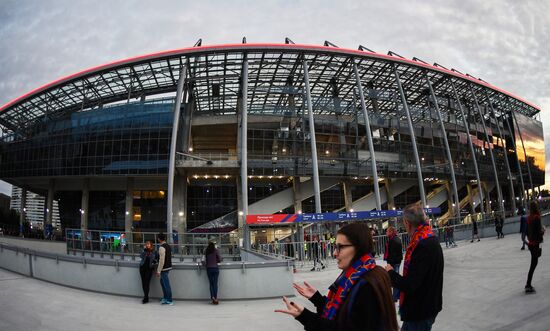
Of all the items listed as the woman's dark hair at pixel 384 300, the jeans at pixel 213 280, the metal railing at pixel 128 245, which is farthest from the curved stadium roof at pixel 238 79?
the woman's dark hair at pixel 384 300

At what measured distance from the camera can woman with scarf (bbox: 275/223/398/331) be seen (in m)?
1.89

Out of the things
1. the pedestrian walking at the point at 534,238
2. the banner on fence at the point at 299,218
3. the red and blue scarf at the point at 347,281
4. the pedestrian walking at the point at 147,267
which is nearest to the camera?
the red and blue scarf at the point at 347,281

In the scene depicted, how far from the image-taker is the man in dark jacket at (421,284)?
9.14 ft

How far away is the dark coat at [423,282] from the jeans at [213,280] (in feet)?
18.0

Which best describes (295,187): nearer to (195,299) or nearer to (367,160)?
(367,160)

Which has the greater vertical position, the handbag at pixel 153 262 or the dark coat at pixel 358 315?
the dark coat at pixel 358 315

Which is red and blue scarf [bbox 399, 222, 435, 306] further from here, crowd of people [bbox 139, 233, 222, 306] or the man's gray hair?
crowd of people [bbox 139, 233, 222, 306]

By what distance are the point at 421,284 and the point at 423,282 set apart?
0.12 ft

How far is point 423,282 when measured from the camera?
2.82 m

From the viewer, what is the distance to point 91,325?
18.0 feet

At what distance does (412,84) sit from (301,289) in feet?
149

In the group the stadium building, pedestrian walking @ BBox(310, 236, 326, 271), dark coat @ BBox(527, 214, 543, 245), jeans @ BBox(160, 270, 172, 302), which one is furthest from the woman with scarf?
the stadium building

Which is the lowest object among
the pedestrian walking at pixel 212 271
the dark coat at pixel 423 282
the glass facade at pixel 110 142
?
the pedestrian walking at pixel 212 271

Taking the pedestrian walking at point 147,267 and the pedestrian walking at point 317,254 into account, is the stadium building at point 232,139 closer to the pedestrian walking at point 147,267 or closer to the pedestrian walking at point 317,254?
the pedestrian walking at point 317,254
